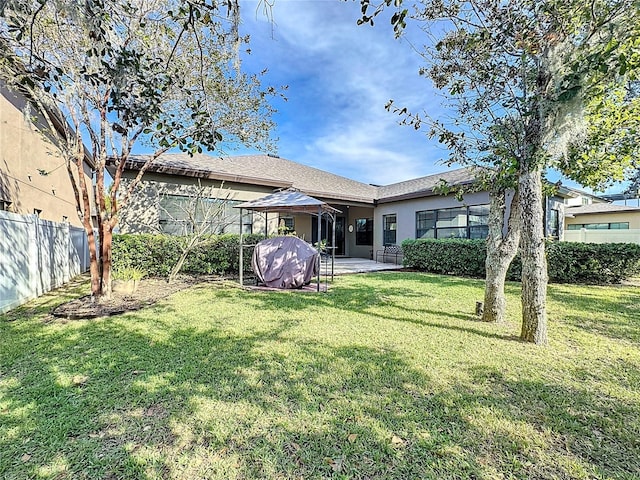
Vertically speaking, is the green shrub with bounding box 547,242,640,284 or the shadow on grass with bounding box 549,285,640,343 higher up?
the green shrub with bounding box 547,242,640,284

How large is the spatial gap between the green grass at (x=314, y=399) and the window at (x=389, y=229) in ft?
34.0

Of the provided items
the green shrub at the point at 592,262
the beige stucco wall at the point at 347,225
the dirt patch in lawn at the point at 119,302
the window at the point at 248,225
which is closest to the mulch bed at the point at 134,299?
the dirt patch in lawn at the point at 119,302

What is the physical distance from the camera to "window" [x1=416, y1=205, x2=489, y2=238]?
11664 millimetres

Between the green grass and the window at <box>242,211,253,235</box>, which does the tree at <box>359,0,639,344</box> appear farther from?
the window at <box>242,211,253,235</box>

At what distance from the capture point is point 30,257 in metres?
6.21

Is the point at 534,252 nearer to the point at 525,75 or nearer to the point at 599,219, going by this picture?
the point at 525,75

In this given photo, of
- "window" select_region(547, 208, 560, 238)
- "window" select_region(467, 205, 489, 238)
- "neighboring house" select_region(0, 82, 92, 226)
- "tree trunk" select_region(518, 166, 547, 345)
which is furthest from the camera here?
"window" select_region(547, 208, 560, 238)

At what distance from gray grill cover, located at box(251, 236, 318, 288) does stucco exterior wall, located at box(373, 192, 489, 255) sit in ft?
22.4

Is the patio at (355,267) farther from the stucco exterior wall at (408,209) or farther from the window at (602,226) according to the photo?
the window at (602,226)

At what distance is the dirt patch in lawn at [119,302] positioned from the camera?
5.32 metres

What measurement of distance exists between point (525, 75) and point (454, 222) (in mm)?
8843

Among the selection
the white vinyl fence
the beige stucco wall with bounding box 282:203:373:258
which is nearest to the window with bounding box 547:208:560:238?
the beige stucco wall with bounding box 282:203:373:258

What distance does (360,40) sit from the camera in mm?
6352

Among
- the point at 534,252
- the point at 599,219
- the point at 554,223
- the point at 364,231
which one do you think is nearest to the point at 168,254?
the point at 534,252
